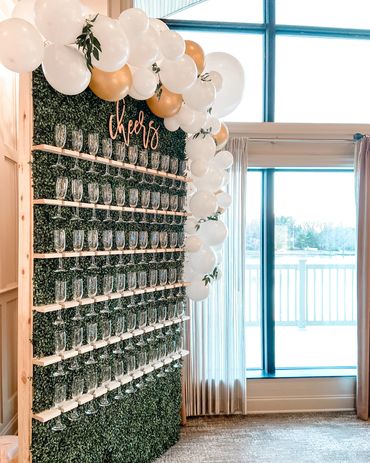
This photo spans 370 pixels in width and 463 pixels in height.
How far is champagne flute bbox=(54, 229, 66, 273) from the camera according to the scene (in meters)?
2.28

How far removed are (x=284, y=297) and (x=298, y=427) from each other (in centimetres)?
118

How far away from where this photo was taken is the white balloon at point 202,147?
10.0ft

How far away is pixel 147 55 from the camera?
2258 millimetres

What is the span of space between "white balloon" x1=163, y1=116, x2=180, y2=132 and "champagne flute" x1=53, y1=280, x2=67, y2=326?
131 cm

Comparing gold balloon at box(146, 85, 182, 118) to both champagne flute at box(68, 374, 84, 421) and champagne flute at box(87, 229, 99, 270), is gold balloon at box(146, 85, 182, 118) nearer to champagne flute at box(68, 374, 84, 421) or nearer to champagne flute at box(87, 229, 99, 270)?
champagne flute at box(87, 229, 99, 270)

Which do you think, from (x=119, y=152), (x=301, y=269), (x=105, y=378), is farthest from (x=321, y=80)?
(x=105, y=378)

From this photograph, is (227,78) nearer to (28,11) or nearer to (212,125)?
(212,125)

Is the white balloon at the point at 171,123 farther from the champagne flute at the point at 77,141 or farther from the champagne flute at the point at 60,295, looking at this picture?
the champagne flute at the point at 60,295

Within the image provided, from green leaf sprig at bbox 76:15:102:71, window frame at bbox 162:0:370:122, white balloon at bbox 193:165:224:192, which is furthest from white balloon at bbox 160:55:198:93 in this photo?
window frame at bbox 162:0:370:122

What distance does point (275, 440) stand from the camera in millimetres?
3496

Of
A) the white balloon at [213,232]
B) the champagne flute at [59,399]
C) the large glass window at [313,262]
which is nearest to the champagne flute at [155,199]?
the white balloon at [213,232]

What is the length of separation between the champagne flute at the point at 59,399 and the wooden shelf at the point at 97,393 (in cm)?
2

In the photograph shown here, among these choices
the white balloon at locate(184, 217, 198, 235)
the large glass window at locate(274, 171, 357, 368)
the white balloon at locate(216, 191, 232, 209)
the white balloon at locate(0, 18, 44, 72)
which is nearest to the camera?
the white balloon at locate(0, 18, 44, 72)

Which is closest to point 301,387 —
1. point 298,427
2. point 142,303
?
point 298,427
